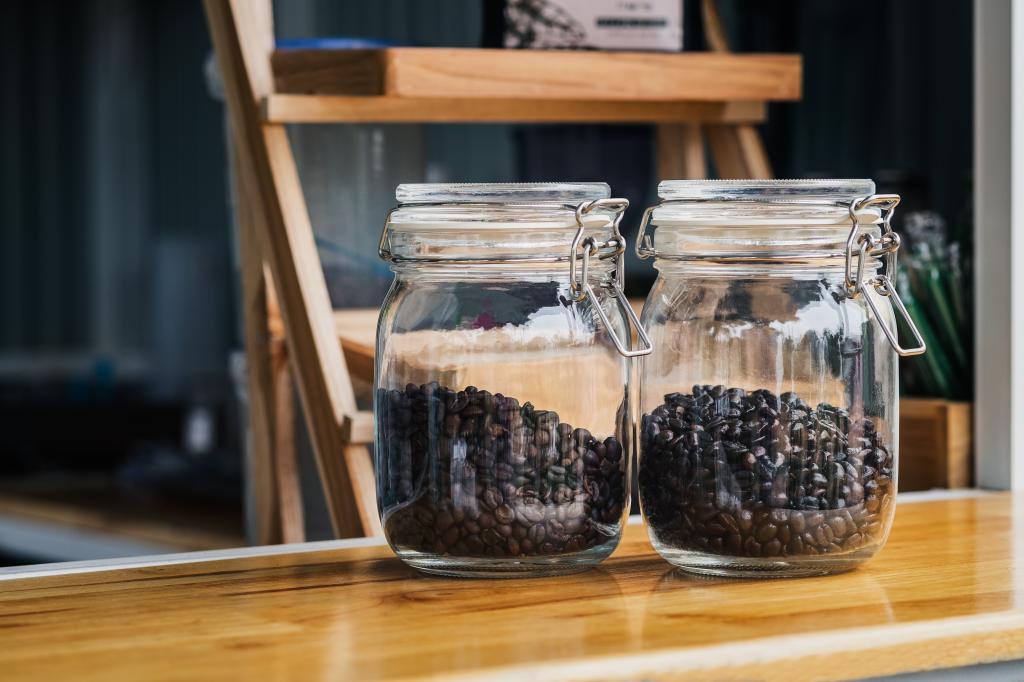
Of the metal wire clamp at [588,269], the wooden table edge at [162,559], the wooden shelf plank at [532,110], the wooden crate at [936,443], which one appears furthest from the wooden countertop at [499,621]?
the wooden shelf plank at [532,110]

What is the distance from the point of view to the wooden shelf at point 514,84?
120 cm

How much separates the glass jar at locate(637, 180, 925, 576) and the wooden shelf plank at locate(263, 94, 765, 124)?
0.57 metres

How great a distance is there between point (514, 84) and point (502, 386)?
536 mm

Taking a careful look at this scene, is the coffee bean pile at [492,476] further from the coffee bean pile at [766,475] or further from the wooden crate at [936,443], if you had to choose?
the wooden crate at [936,443]

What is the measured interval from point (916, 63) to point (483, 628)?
1426mm

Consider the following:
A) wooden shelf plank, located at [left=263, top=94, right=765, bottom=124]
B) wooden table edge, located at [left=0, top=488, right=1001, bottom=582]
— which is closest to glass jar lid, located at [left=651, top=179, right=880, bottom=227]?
wooden table edge, located at [left=0, top=488, right=1001, bottom=582]

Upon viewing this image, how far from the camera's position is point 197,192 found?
4.59 metres

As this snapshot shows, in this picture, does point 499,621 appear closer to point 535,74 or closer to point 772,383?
point 772,383

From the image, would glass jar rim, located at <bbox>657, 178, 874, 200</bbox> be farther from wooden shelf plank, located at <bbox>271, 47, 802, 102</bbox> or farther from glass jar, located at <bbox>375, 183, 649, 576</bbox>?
wooden shelf plank, located at <bbox>271, 47, 802, 102</bbox>

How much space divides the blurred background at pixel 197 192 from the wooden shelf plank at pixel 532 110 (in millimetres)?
81

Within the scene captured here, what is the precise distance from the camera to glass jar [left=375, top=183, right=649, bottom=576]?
772 mm

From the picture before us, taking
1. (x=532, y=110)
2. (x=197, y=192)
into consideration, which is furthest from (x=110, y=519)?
(x=197, y=192)

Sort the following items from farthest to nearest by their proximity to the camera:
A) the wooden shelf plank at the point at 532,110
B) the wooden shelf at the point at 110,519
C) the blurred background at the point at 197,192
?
1. the wooden shelf at the point at 110,519
2. the blurred background at the point at 197,192
3. the wooden shelf plank at the point at 532,110

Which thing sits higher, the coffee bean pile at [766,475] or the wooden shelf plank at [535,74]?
the wooden shelf plank at [535,74]
